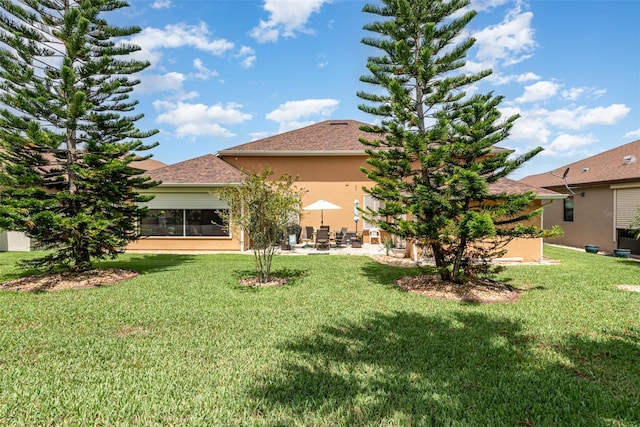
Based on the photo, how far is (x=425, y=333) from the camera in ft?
16.9

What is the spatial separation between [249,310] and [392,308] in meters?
2.96

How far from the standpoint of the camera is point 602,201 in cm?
1688

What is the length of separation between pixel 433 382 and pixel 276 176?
1602cm

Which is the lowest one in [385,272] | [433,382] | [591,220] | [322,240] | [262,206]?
[433,382]

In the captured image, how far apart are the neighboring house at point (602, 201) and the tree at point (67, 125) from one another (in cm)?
2138

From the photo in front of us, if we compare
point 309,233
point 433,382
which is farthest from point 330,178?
point 433,382

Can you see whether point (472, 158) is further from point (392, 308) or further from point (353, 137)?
point (353, 137)

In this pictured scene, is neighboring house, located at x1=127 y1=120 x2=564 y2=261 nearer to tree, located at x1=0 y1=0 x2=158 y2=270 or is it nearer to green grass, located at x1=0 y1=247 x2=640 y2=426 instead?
tree, located at x1=0 y1=0 x2=158 y2=270

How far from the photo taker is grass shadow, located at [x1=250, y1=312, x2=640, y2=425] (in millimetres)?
3004

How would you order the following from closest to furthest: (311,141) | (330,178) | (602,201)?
1. (602,201)
2. (330,178)
3. (311,141)

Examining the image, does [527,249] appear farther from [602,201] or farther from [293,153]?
[293,153]

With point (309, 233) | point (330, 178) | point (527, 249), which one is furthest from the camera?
point (330, 178)

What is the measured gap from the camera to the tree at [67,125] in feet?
27.3

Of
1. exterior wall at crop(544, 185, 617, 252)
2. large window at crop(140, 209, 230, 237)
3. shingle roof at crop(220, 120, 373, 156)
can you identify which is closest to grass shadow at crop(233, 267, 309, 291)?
large window at crop(140, 209, 230, 237)
